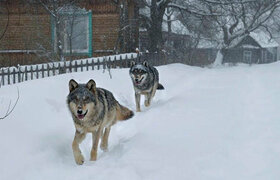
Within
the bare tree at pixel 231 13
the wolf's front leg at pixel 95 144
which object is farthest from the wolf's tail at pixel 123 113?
the bare tree at pixel 231 13

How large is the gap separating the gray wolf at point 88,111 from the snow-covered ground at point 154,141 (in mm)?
257

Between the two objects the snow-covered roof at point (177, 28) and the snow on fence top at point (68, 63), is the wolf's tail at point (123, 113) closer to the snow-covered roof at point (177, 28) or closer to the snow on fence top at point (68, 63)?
the snow on fence top at point (68, 63)

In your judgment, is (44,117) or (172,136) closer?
(172,136)

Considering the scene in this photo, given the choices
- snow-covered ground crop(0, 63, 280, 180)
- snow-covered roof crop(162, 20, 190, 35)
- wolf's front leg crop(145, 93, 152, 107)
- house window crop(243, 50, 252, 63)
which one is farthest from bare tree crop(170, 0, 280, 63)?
house window crop(243, 50, 252, 63)

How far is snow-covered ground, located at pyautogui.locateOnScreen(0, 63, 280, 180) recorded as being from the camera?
4867mm

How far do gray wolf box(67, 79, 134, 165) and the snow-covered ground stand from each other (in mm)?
257

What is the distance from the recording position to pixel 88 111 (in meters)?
5.59

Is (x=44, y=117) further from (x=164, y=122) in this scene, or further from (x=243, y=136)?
(x=243, y=136)

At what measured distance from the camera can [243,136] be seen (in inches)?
242

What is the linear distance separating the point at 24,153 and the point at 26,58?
14.5 m

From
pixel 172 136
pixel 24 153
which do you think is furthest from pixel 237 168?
pixel 24 153

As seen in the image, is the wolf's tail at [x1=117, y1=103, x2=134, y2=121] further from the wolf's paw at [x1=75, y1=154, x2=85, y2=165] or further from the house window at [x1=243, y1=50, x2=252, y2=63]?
the house window at [x1=243, y1=50, x2=252, y2=63]

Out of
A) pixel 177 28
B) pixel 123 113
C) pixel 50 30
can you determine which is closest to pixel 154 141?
pixel 123 113

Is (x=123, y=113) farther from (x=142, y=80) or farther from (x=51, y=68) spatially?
(x=51, y=68)
